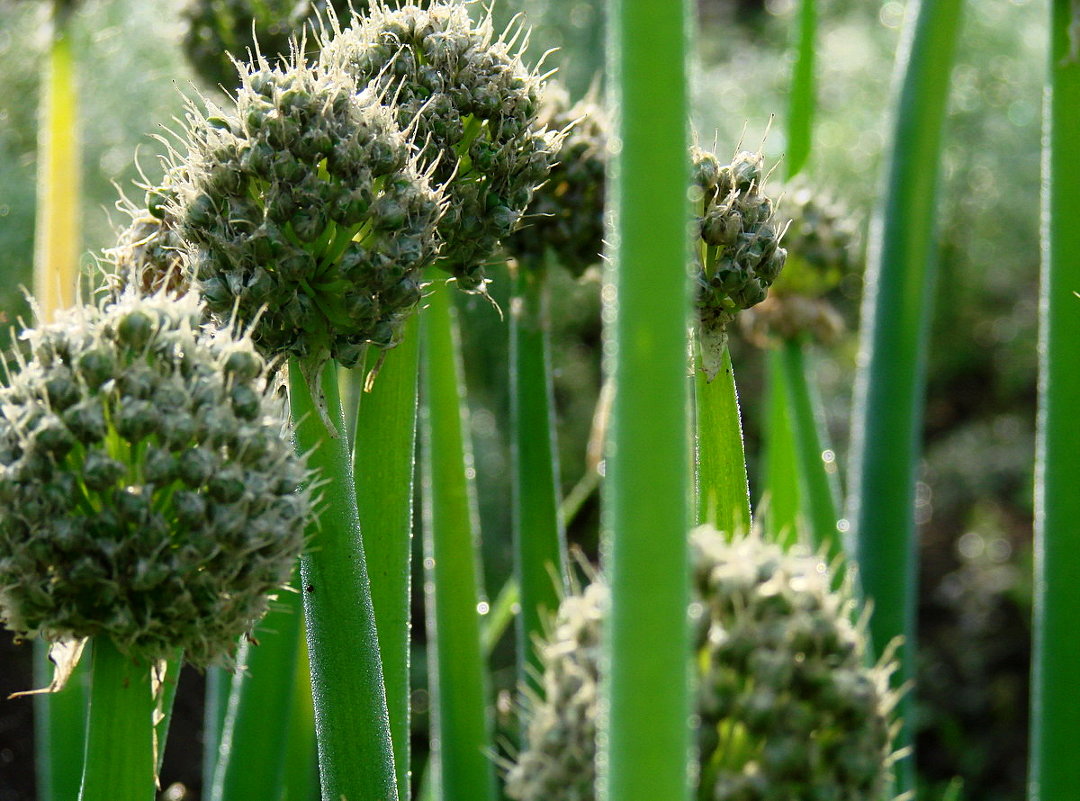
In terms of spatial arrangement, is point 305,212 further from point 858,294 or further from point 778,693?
point 858,294

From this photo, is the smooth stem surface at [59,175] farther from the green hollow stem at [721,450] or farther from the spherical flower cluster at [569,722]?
the spherical flower cluster at [569,722]

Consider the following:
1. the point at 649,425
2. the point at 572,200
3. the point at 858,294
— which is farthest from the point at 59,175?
the point at 858,294

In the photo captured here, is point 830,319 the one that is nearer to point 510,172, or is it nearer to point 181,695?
point 510,172

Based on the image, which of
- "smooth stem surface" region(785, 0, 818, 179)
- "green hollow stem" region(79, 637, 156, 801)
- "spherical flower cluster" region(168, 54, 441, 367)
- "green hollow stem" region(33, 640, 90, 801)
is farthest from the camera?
"smooth stem surface" region(785, 0, 818, 179)

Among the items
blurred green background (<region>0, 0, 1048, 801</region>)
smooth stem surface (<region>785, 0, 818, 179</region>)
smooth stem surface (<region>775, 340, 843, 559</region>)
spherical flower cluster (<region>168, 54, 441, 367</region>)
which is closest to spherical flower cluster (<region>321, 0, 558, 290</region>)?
spherical flower cluster (<region>168, 54, 441, 367</region>)

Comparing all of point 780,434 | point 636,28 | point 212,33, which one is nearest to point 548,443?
point 780,434

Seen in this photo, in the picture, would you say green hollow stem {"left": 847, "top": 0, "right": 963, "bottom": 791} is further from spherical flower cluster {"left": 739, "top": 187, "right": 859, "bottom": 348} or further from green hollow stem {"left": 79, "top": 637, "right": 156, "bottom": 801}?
green hollow stem {"left": 79, "top": 637, "right": 156, "bottom": 801}
